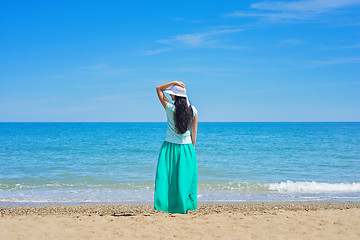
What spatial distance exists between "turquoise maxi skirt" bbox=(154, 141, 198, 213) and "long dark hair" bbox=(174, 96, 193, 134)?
1.31 ft

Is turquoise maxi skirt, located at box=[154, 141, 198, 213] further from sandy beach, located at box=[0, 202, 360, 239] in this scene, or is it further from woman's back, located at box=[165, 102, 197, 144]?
sandy beach, located at box=[0, 202, 360, 239]

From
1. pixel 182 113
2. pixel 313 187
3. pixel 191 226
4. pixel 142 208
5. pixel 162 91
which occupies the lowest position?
pixel 313 187

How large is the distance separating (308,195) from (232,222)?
5.25 m

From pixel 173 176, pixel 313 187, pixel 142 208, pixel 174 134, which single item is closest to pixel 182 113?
pixel 174 134

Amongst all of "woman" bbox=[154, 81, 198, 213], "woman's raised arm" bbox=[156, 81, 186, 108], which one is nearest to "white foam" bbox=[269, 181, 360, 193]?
"woman" bbox=[154, 81, 198, 213]

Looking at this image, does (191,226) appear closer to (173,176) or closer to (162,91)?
(173,176)

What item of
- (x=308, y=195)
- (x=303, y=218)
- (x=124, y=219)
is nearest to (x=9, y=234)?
(x=124, y=219)

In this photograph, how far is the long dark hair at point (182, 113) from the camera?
15.3ft

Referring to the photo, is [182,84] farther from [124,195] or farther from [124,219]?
[124,195]

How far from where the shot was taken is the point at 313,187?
10570 mm

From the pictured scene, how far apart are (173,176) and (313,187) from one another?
7.35 metres

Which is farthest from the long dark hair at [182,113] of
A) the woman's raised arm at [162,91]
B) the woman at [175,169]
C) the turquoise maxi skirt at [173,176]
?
the turquoise maxi skirt at [173,176]

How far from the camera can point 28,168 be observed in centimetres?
1377

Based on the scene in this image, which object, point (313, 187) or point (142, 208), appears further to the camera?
point (313, 187)
